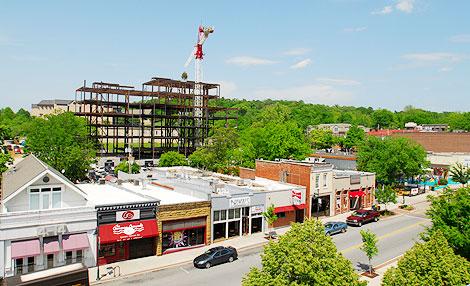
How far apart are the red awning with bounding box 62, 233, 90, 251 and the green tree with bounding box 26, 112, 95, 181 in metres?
26.4

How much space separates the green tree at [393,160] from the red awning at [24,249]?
51.3m

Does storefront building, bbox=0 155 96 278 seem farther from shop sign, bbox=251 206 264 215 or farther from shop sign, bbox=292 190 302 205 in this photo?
shop sign, bbox=292 190 302 205

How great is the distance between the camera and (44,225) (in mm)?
27641

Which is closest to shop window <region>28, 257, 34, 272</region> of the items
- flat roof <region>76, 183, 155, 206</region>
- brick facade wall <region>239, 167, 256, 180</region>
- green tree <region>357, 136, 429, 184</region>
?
flat roof <region>76, 183, 155, 206</region>

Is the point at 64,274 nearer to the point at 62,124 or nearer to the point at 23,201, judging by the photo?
the point at 23,201

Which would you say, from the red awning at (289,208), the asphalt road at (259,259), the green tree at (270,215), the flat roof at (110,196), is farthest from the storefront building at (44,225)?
the red awning at (289,208)

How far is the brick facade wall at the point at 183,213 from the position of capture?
108 ft

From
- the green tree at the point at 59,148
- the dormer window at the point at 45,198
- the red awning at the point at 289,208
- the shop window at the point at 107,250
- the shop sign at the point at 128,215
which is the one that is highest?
the green tree at the point at 59,148

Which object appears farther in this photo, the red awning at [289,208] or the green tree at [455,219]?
the red awning at [289,208]

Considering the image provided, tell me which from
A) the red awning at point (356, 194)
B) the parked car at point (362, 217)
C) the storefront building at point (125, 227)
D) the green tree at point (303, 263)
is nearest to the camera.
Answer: the green tree at point (303, 263)

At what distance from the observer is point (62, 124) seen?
5816 centimetres

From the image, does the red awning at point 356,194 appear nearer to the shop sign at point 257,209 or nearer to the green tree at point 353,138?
the shop sign at point 257,209

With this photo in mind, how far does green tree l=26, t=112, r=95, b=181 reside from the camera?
5359cm

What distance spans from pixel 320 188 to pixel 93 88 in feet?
217
